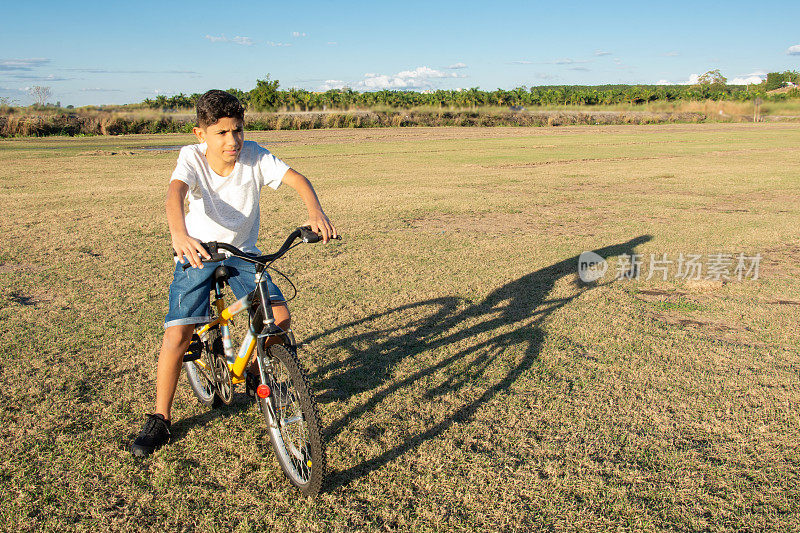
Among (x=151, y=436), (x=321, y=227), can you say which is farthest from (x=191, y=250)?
(x=151, y=436)

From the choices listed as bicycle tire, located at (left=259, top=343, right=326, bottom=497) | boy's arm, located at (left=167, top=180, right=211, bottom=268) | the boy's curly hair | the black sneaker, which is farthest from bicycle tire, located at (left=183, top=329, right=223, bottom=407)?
the boy's curly hair

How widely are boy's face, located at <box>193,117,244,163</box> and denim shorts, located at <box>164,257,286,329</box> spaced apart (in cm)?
59

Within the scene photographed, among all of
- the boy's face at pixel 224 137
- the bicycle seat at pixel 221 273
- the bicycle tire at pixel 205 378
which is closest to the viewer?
the boy's face at pixel 224 137

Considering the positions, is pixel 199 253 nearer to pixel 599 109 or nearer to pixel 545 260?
pixel 545 260

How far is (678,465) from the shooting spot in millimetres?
3230

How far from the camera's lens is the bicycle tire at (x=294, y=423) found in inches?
109

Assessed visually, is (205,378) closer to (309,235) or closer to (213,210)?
(213,210)

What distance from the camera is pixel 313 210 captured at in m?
3.00

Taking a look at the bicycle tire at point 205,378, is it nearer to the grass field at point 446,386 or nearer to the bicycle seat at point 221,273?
the grass field at point 446,386

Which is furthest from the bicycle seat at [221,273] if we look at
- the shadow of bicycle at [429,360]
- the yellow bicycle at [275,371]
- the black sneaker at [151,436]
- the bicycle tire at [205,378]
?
the shadow of bicycle at [429,360]

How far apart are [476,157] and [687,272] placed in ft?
53.0

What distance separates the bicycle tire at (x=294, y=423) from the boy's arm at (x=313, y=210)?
61cm

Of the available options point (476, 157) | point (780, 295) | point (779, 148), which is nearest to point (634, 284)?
point (780, 295)

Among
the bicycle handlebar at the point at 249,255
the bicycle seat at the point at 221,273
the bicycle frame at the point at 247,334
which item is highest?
the bicycle handlebar at the point at 249,255
